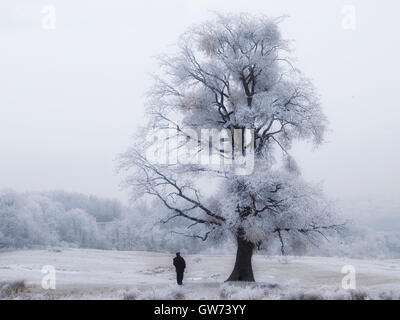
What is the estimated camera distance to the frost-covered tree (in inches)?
822

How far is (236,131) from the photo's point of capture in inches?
883

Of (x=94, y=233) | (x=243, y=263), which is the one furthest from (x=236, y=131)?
(x=94, y=233)

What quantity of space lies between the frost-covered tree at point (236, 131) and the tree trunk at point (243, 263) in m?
0.04

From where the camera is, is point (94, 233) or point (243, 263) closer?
point (243, 263)

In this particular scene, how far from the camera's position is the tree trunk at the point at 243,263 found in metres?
22.5

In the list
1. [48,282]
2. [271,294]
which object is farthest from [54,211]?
[271,294]

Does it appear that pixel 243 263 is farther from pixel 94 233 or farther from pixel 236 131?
pixel 94 233

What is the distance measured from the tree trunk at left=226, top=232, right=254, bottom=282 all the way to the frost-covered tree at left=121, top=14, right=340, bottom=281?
4 cm

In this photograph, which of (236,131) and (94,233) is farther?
(94,233)

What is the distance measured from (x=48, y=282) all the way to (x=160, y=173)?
6.71 metres

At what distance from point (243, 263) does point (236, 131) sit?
5869mm

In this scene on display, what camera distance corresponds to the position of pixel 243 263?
74.2 feet

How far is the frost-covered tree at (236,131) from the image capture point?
822 inches
